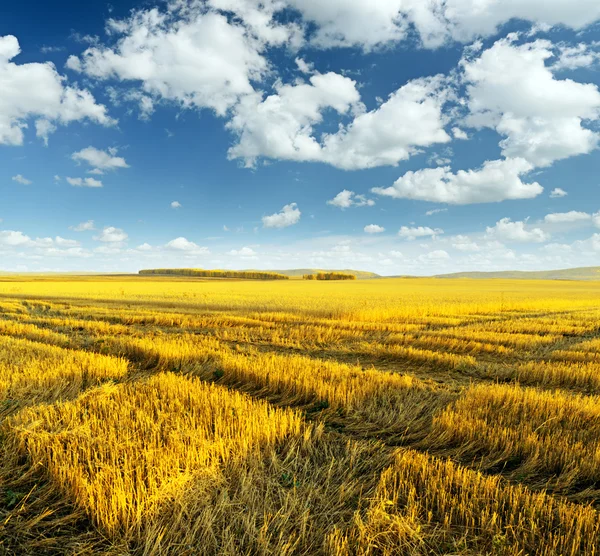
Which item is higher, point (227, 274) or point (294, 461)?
point (227, 274)

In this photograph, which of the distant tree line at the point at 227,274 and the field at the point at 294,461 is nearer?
the field at the point at 294,461

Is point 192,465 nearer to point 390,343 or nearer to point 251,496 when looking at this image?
point 251,496

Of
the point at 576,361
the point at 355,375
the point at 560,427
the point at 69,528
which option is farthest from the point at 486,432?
the point at 576,361

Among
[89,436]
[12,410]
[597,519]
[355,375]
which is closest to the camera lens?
[597,519]

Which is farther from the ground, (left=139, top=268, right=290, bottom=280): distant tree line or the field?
(left=139, top=268, right=290, bottom=280): distant tree line

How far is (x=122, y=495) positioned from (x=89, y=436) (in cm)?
189

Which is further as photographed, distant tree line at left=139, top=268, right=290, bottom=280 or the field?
distant tree line at left=139, top=268, right=290, bottom=280

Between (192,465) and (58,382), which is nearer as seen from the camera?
(192,465)

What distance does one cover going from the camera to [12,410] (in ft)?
21.3

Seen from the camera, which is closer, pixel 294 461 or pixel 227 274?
pixel 294 461

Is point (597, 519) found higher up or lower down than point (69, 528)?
higher up

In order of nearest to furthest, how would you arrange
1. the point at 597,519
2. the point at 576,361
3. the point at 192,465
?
the point at 597,519, the point at 192,465, the point at 576,361

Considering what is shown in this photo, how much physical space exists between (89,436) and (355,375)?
18.5ft

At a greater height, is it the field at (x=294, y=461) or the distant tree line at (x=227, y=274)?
the distant tree line at (x=227, y=274)
